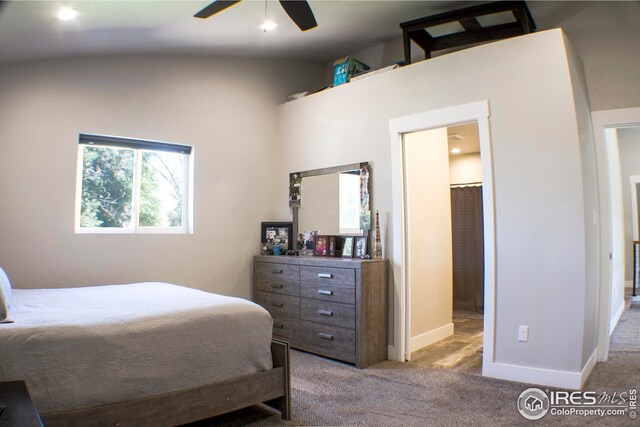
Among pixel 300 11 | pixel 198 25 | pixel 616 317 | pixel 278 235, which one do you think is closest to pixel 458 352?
pixel 278 235

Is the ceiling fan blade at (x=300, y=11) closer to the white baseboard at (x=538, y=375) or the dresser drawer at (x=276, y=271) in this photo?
the dresser drawer at (x=276, y=271)

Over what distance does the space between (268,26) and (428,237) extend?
95.1 inches

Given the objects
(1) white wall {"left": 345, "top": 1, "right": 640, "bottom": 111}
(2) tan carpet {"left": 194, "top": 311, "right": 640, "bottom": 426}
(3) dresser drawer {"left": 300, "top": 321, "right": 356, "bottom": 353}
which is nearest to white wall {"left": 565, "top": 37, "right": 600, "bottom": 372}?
(1) white wall {"left": 345, "top": 1, "right": 640, "bottom": 111}

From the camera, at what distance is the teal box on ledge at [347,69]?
4078 mm

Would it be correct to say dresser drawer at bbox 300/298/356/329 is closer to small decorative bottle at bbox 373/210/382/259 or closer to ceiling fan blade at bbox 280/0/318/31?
small decorative bottle at bbox 373/210/382/259

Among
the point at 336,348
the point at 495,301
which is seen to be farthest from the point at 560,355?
the point at 336,348

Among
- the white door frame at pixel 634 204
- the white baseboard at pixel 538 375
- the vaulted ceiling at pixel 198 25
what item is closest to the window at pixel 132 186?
the vaulted ceiling at pixel 198 25

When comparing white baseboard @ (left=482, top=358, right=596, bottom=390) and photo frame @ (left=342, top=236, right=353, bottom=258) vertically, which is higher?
photo frame @ (left=342, top=236, right=353, bottom=258)

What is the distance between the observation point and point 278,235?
438 cm

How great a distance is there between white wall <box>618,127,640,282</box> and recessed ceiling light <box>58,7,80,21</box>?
8319 millimetres

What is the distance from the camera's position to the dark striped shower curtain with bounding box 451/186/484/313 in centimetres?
564

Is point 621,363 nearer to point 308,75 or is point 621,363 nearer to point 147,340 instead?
point 147,340

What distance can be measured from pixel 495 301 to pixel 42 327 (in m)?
2.71

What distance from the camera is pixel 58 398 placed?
1711 mm
